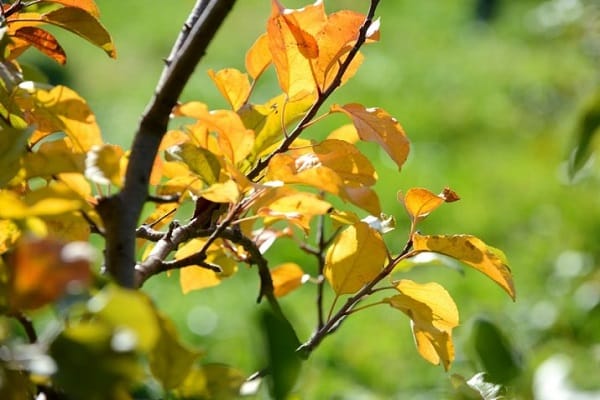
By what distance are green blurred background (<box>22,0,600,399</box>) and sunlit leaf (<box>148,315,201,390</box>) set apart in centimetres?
20

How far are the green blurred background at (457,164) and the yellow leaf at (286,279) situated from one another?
128 mm

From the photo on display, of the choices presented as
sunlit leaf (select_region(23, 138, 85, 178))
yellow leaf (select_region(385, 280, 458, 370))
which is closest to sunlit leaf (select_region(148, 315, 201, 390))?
sunlit leaf (select_region(23, 138, 85, 178))

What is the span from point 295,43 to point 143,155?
185 millimetres

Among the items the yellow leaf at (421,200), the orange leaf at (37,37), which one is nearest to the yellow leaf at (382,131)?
the yellow leaf at (421,200)

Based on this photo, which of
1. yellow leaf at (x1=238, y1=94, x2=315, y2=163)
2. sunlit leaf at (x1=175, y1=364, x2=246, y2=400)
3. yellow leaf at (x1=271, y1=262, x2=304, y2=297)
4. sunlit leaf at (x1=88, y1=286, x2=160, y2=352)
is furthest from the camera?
yellow leaf at (x1=271, y1=262, x2=304, y2=297)

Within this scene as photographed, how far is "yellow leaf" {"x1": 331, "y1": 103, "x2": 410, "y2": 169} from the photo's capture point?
2.21 feet

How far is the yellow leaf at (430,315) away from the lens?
0.67m

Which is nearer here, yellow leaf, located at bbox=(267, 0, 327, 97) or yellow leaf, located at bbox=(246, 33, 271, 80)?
yellow leaf, located at bbox=(267, 0, 327, 97)

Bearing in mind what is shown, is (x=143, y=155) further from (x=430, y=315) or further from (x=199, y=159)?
(x=430, y=315)

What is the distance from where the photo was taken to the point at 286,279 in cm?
93

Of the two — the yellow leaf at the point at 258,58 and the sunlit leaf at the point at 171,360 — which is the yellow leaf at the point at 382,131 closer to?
the yellow leaf at the point at 258,58

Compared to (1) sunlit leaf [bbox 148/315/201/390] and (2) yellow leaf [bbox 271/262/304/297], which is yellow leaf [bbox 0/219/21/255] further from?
(2) yellow leaf [bbox 271/262/304/297]

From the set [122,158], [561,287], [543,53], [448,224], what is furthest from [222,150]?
[543,53]

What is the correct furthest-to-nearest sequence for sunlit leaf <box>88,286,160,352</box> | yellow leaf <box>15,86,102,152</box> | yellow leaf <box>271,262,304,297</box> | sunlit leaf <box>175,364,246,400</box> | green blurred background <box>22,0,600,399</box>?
green blurred background <box>22,0,600,399</box>, yellow leaf <box>271,262,304,297</box>, yellow leaf <box>15,86,102,152</box>, sunlit leaf <box>175,364,246,400</box>, sunlit leaf <box>88,286,160,352</box>
